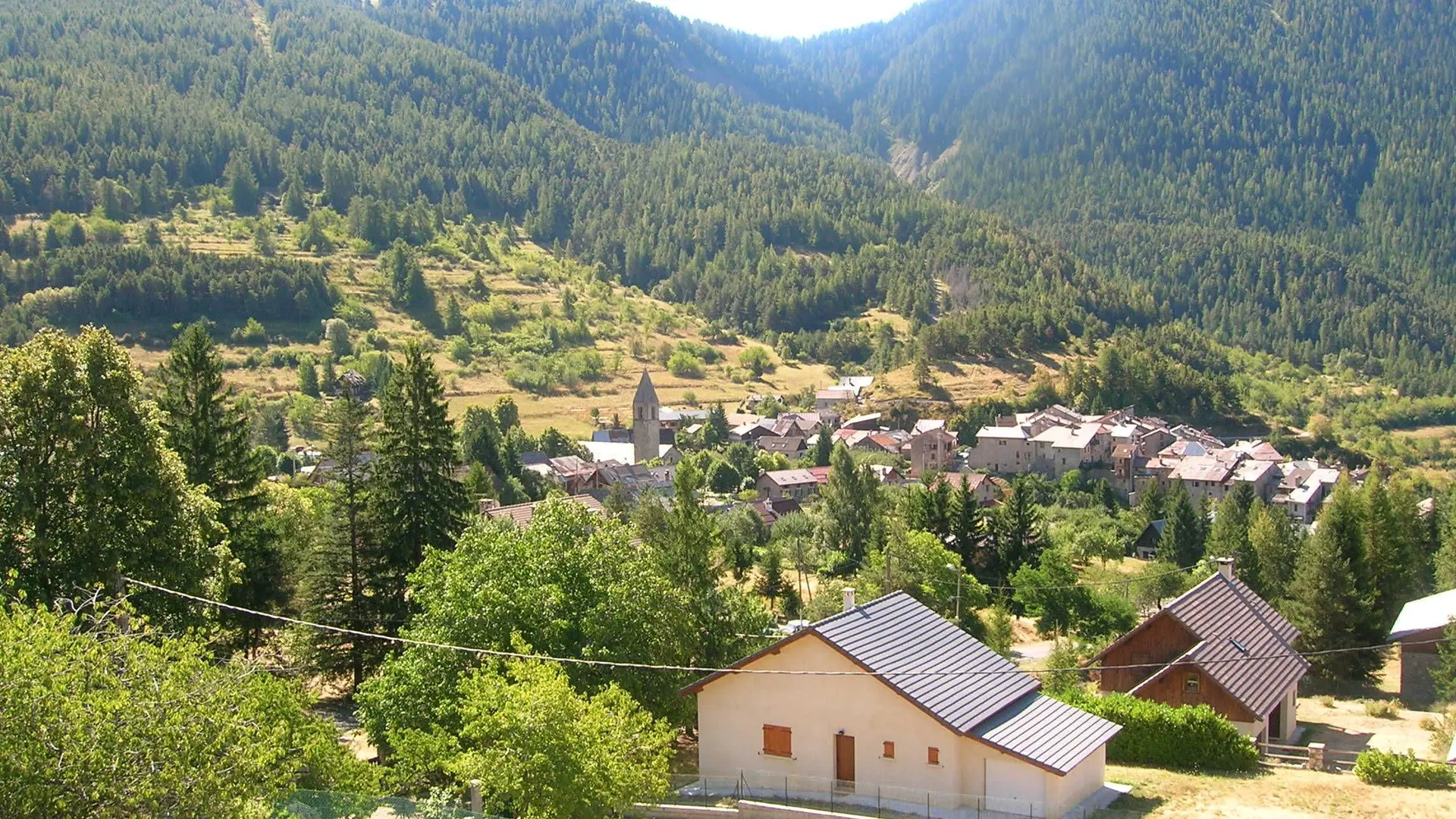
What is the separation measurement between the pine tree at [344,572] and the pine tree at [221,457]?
1.74 metres

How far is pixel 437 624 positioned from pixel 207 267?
111 metres

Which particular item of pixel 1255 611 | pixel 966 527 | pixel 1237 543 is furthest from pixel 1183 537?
pixel 1255 611

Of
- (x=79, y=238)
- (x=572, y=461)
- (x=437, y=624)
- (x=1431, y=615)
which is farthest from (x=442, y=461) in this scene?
(x=79, y=238)

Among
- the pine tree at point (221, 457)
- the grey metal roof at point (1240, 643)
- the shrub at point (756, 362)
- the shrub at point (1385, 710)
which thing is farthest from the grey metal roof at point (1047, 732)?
the shrub at point (756, 362)

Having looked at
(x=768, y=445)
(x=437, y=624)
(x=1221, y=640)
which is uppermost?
(x=437, y=624)

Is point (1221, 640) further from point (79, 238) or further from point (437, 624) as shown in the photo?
point (79, 238)

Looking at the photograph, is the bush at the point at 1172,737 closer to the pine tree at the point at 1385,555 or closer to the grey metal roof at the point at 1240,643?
the grey metal roof at the point at 1240,643

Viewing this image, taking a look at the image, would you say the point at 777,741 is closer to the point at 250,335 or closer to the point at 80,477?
the point at 80,477

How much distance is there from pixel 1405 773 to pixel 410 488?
72.7 feet

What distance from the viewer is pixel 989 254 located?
17612 centimetres

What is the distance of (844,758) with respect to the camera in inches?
853

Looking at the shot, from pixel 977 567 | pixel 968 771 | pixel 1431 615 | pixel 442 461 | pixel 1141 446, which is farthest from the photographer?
pixel 1141 446

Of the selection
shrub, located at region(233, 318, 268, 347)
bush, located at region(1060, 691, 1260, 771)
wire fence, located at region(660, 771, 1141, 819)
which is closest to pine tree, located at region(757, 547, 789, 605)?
bush, located at region(1060, 691, 1260, 771)

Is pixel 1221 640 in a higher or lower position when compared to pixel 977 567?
higher
